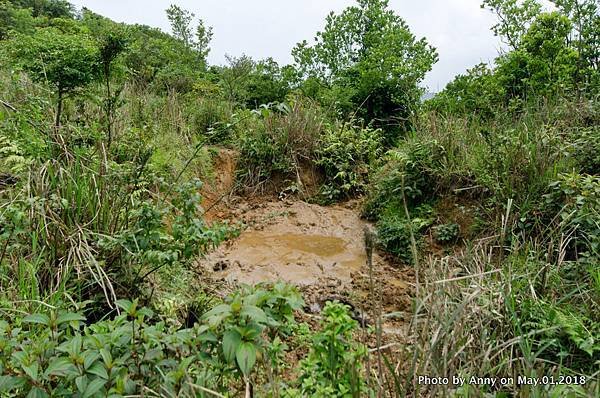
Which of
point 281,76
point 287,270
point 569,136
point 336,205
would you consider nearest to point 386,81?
point 281,76

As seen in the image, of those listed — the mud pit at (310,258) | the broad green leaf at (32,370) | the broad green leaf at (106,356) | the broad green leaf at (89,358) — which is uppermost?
the broad green leaf at (106,356)

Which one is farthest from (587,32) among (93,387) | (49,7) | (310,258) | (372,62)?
(49,7)

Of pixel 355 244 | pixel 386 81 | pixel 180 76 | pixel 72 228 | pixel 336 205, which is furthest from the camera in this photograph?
pixel 180 76

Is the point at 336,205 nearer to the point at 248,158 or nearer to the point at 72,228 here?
the point at 248,158

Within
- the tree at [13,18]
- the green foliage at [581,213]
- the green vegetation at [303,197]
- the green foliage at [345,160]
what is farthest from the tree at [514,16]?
the tree at [13,18]

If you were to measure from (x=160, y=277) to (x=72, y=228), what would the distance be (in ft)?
1.84

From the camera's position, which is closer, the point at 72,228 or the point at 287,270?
the point at 72,228

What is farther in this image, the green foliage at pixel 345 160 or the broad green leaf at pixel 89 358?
the green foliage at pixel 345 160

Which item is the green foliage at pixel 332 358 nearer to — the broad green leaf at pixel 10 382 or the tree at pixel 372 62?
the broad green leaf at pixel 10 382

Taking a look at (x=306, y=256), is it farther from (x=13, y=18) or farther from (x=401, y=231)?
(x=13, y=18)

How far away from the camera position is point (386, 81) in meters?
7.21

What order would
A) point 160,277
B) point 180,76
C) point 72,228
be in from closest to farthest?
point 72,228 → point 160,277 → point 180,76

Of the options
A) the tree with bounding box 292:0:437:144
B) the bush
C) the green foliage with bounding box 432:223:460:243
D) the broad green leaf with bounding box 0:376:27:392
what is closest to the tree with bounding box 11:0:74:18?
the tree with bounding box 292:0:437:144

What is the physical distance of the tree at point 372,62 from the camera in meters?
7.22
